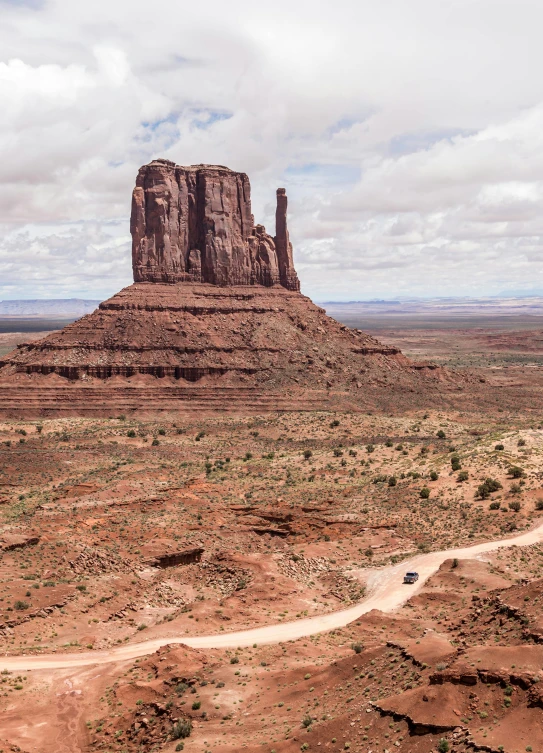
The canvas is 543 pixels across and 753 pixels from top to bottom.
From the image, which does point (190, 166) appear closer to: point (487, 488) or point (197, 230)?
point (197, 230)

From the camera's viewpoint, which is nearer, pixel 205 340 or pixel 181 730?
pixel 181 730

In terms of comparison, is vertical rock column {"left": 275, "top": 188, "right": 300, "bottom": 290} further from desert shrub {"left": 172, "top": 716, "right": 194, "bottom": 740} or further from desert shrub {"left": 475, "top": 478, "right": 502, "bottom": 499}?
desert shrub {"left": 172, "top": 716, "right": 194, "bottom": 740}

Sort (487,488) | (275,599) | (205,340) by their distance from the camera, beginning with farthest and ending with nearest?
(205,340) → (487,488) → (275,599)

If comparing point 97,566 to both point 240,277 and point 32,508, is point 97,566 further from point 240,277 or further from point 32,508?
point 240,277

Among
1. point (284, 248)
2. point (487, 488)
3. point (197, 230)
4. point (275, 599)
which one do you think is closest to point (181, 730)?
point (275, 599)

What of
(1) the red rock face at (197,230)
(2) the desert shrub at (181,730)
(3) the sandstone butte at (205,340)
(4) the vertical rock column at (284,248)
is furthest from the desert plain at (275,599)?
(4) the vertical rock column at (284,248)
